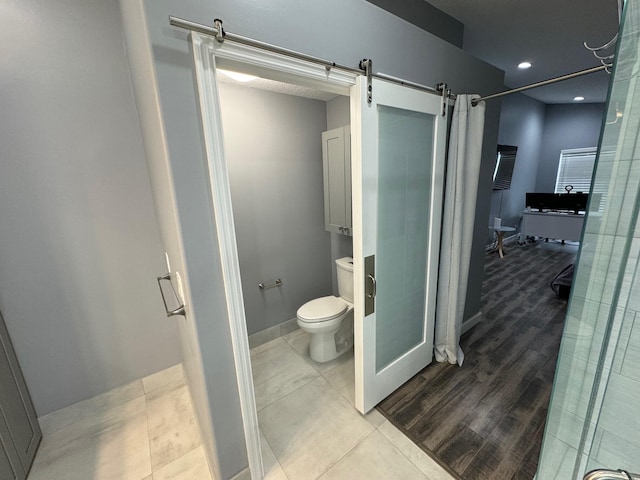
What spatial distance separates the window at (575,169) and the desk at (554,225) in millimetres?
1573

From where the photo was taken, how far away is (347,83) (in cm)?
125

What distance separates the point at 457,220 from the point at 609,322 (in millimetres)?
1191

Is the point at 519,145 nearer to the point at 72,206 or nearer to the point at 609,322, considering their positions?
the point at 609,322

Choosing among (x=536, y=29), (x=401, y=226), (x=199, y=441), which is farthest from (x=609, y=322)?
(x=536, y=29)

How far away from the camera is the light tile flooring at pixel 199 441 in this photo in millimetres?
1381

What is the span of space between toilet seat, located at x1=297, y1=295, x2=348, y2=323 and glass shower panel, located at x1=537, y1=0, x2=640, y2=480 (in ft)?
4.61

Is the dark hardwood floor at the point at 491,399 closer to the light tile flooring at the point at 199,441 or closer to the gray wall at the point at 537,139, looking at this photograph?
the light tile flooring at the point at 199,441

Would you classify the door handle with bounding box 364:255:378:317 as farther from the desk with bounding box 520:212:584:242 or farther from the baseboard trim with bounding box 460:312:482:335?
the desk with bounding box 520:212:584:242

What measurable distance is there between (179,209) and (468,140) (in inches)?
72.5

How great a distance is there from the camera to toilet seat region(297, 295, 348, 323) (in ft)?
6.77

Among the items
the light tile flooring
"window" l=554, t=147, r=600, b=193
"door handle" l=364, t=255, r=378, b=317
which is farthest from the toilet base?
"window" l=554, t=147, r=600, b=193

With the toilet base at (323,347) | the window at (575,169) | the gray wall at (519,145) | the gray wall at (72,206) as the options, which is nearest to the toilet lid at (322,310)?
the toilet base at (323,347)

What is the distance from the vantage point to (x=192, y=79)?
0.91 meters

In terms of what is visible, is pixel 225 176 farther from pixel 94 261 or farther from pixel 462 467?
pixel 462 467
